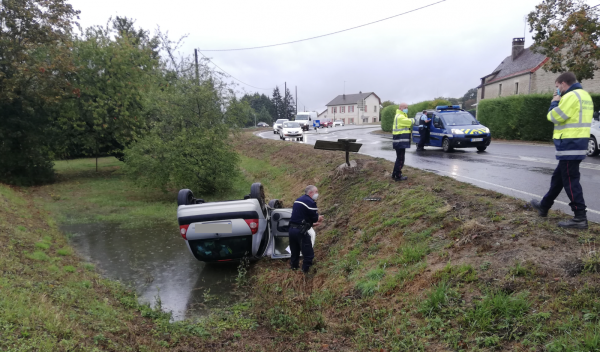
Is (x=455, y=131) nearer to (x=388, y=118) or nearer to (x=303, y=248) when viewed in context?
(x=303, y=248)

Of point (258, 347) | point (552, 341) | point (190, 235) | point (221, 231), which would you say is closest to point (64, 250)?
point (190, 235)

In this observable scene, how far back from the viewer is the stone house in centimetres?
9669

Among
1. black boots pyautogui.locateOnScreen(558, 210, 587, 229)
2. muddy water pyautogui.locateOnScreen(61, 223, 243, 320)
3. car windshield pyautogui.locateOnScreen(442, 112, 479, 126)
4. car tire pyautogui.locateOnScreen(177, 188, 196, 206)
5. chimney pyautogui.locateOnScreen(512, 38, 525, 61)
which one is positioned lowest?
muddy water pyautogui.locateOnScreen(61, 223, 243, 320)

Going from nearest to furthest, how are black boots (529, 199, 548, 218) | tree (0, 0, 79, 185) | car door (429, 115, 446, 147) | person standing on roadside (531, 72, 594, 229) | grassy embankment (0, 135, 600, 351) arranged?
1. grassy embankment (0, 135, 600, 351)
2. person standing on roadside (531, 72, 594, 229)
3. black boots (529, 199, 548, 218)
4. tree (0, 0, 79, 185)
5. car door (429, 115, 446, 147)

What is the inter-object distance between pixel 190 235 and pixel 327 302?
2.76 meters

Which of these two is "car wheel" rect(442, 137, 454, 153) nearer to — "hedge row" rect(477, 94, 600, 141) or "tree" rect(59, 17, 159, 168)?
"hedge row" rect(477, 94, 600, 141)

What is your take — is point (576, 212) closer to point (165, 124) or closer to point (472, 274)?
point (472, 274)

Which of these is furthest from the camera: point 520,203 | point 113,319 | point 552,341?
point 520,203

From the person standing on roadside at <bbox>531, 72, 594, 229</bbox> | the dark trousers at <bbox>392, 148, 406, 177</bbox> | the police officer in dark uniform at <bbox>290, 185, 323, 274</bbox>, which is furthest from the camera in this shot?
the dark trousers at <bbox>392, 148, 406, 177</bbox>

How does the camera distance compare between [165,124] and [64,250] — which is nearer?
[64,250]

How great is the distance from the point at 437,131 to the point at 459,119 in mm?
1074

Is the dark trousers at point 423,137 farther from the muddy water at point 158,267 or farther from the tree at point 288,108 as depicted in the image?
the tree at point 288,108

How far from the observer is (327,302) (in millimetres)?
5520

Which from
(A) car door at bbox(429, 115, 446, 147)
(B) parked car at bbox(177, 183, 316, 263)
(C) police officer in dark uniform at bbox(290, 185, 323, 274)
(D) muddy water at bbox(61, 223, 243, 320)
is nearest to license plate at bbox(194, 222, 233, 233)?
(B) parked car at bbox(177, 183, 316, 263)
